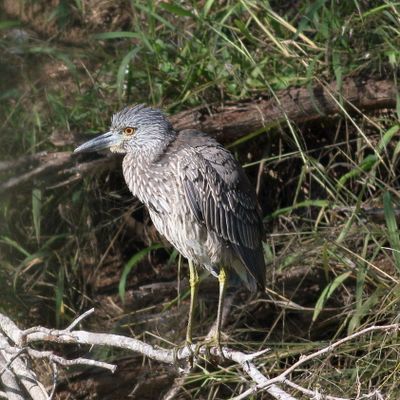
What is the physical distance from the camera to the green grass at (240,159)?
4.88 meters

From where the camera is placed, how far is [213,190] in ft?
13.8

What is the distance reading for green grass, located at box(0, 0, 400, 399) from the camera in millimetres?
4875

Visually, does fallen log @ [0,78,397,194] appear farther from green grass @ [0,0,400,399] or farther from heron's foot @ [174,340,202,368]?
heron's foot @ [174,340,202,368]

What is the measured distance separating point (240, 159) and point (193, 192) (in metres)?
1.13

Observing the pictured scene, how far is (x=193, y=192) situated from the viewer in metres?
4.15

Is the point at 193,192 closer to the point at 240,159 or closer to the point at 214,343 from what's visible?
the point at 214,343

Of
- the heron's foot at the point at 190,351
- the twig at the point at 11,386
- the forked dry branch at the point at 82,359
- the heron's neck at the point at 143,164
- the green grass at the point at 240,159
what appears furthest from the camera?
the green grass at the point at 240,159

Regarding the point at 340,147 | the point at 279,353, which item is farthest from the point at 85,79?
the point at 279,353

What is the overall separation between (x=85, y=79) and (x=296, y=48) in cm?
117

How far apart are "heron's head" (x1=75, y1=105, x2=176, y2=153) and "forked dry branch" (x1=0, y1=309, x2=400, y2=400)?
91 centimetres

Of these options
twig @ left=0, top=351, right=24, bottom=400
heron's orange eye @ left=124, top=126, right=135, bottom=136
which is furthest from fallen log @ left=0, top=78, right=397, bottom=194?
twig @ left=0, top=351, right=24, bottom=400

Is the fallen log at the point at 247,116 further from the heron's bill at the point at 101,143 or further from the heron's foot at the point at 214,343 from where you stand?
the heron's foot at the point at 214,343

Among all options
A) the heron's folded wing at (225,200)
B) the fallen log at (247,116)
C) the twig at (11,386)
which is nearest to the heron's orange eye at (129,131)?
the heron's folded wing at (225,200)

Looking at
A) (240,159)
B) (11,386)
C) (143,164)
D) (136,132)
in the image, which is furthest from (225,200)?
(11,386)
